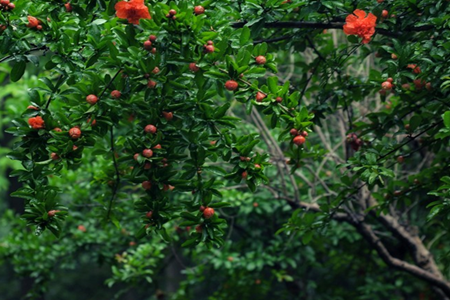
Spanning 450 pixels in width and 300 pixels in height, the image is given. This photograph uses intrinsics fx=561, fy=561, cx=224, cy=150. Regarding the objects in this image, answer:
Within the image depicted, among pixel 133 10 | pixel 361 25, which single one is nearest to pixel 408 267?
pixel 361 25

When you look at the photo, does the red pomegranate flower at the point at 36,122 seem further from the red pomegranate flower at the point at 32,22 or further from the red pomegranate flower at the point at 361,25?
the red pomegranate flower at the point at 361,25

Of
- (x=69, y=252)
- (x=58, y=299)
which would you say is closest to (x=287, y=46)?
(x=69, y=252)

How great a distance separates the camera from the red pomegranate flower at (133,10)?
2.41 meters

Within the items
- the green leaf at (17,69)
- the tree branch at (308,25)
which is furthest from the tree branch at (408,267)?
the green leaf at (17,69)

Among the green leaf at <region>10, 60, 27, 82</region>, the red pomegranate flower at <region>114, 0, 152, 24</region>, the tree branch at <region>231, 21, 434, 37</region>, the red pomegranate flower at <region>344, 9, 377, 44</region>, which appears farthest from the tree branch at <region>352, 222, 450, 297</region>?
the green leaf at <region>10, 60, 27, 82</region>

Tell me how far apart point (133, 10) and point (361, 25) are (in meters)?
1.13

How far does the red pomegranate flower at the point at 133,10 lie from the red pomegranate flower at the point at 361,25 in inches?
40.1

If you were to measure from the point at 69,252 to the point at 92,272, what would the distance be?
7037 mm

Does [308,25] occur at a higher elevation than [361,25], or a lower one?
lower

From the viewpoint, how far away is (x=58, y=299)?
1283 cm

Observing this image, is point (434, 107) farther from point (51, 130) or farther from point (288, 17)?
point (51, 130)

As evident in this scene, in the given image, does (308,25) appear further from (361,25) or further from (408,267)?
(408,267)

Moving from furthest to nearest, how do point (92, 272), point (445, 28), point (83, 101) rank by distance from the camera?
point (92, 272) → point (445, 28) → point (83, 101)

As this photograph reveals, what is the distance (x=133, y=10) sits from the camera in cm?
243
